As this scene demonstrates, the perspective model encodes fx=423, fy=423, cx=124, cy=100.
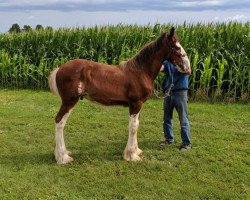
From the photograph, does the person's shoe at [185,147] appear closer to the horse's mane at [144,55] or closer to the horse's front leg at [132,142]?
the horse's front leg at [132,142]

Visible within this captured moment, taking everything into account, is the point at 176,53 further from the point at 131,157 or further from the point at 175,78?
the point at 131,157

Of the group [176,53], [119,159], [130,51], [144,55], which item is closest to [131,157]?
[119,159]

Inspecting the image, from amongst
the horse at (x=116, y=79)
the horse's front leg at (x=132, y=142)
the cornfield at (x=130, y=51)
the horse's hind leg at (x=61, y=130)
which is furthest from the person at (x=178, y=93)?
the cornfield at (x=130, y=51)

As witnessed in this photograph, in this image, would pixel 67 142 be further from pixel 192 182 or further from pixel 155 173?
pixel 192 182

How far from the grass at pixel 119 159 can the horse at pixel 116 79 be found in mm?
542

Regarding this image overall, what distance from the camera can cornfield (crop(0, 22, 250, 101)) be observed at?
1147 cm

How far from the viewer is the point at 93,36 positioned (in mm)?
13758

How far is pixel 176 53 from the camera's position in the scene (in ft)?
21.7

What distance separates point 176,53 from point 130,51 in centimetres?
616

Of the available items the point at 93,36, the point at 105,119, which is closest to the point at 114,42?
the point at 93,36

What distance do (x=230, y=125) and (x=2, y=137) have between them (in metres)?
4.81

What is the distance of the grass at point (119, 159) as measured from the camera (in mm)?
5887

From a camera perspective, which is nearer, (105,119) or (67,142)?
(67,142)

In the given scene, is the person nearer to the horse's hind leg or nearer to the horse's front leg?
the horse's front leg
